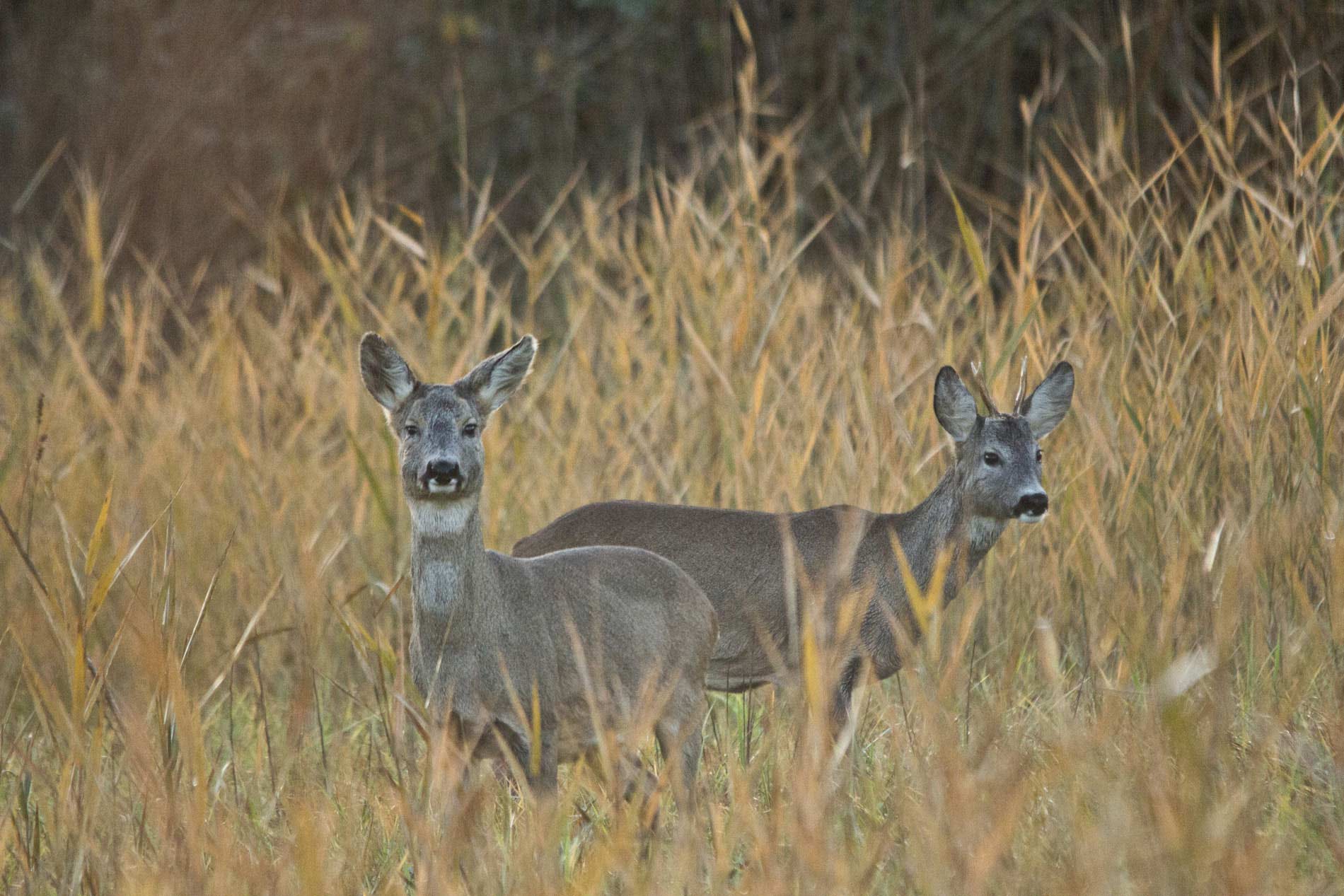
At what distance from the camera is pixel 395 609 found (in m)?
5.92

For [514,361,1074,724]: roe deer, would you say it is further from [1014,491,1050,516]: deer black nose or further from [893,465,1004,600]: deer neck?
[1014,491,1050,516]: deer black nose

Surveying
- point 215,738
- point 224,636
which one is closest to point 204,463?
Answer: point 224,636

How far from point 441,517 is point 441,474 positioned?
0.15 m

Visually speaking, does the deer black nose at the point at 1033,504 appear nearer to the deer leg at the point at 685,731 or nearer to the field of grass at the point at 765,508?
the field of grass at the point at 765,508

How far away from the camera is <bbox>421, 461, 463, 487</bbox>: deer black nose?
13.0ft

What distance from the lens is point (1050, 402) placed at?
16.2 feet

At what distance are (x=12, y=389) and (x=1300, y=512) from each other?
4821 mm

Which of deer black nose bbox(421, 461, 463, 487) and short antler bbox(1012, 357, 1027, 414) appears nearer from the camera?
deer black nose bbox(421, 461, 463, 487)

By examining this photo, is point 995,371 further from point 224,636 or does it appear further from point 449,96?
point 449,96

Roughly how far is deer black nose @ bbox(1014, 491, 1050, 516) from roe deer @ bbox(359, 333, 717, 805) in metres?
1.02

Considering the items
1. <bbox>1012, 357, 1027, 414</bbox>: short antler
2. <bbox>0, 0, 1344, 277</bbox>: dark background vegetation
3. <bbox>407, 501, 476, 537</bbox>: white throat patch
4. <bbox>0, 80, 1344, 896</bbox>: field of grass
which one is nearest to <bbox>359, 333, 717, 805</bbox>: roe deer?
<bbox>407, 501, 476, 537</bbox>: white throat patch

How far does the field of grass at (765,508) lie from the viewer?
3.01 meters

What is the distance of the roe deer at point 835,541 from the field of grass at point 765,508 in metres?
0.16

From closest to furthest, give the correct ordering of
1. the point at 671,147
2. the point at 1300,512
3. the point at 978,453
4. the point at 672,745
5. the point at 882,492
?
the point at 672,745, the point at 1300,512, the point at 978,453, the point at 882,492, the point at 671,147
